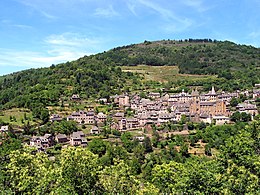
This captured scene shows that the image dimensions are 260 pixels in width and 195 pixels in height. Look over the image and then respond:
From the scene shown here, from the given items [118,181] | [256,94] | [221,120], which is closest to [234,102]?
[256,94]

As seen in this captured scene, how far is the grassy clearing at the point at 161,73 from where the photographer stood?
161 m

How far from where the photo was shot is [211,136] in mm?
78062

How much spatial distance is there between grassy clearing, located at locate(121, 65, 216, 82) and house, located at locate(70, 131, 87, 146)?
81.8 m

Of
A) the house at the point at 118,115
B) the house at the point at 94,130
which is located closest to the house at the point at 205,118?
the house at the point at 118,115

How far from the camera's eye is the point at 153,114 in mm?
100375

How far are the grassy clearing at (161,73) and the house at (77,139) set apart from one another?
268 feet

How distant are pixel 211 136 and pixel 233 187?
5521 cm

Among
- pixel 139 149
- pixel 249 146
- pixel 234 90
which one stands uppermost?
pixel 234 90

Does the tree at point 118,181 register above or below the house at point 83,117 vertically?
below

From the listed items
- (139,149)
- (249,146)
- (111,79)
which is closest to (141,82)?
(111,79)

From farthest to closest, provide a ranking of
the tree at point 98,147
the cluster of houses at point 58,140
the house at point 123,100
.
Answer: the house at point 123,100, the cluster of houses at point 58,140, the tree at point 98,147

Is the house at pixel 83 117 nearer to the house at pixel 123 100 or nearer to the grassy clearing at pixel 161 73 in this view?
the house at pixel 123 100

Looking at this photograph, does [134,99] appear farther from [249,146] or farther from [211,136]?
[249,146]

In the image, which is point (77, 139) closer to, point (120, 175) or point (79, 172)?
point (79, 172)
